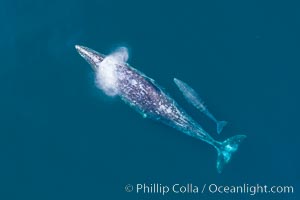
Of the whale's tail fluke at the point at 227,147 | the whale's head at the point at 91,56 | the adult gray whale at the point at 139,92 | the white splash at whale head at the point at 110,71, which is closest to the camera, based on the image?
the whale's tail fluke at the point at 227,147

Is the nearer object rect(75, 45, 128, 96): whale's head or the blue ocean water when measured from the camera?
the blue ocean water

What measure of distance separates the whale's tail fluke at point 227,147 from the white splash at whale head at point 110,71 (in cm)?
1371

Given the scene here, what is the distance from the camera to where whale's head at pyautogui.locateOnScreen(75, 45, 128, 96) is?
62.7 metres

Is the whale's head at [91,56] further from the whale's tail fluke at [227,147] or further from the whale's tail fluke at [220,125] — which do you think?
A: the whale's tail fluke at [227,147]

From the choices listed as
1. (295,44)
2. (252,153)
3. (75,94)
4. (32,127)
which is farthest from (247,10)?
(32,127)

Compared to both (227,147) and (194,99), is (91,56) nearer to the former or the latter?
(194,99)

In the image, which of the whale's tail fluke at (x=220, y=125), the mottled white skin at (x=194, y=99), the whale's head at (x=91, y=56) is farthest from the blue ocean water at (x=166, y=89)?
the whale's head at (x=91, y=56)

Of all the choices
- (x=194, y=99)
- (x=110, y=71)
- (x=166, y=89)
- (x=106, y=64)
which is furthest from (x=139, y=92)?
(x=194, y=99)

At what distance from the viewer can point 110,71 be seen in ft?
207

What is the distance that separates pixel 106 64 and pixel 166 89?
25.5 ft

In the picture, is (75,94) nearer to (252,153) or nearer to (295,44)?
(252,153)

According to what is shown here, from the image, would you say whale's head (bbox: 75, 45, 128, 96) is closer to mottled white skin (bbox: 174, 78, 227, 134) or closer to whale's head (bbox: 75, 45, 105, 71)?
whale's head (bbox: 75, 45, 105, 71)

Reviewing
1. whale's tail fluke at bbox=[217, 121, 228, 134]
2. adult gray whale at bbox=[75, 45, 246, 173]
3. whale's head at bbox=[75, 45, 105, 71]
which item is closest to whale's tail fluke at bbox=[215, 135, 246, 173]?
adult gray whale at bbox=[75, 45, 246, 173]

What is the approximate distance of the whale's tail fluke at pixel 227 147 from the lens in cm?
5997
